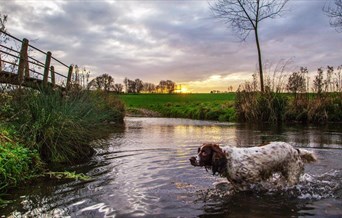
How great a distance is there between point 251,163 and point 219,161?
0.55 metres

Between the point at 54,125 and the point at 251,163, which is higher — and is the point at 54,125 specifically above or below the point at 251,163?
above

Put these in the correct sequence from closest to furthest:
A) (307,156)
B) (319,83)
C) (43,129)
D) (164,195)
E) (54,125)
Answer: (164,195)
(307,156)
(43,129)
(54,125)
(319,83)

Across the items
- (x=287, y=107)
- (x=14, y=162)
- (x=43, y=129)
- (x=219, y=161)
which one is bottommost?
(x=14, y=162)

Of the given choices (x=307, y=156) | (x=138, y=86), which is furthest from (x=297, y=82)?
(x=138, y=86)

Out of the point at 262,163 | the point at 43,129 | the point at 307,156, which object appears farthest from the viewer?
the point at 43,129

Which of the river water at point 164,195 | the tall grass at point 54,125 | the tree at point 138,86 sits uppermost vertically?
the tree at point 138,86

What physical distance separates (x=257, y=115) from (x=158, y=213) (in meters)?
18.5

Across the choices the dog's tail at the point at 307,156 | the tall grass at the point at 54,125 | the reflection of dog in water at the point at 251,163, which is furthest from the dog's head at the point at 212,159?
the tall grass at the point at 54,125

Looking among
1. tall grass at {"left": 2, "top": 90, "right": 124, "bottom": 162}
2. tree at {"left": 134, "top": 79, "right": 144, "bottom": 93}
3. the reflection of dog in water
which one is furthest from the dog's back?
tree at {"left": 134, "top": 79, "right": 144, "bottom": 93}

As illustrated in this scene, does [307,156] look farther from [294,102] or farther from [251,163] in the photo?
[294,102]

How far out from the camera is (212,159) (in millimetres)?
6363

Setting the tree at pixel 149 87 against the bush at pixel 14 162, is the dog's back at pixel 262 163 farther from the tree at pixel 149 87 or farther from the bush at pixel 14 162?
the tree at pixel 149 87

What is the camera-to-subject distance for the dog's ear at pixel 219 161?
634cm

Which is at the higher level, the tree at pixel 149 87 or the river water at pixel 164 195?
the tree at pixel 149 87
